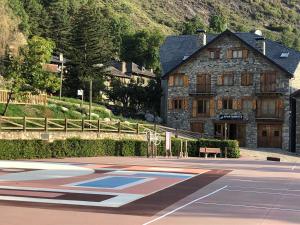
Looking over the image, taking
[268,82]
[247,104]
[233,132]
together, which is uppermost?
[268,82]

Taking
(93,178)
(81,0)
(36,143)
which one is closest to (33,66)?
(36,143)

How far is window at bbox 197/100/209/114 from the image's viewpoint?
57281mm

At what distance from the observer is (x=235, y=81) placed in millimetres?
55719

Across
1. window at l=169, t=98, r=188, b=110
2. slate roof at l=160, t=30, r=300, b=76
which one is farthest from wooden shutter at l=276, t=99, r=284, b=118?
window at l=169, t=98, r=188, b=110

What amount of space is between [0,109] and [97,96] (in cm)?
2562

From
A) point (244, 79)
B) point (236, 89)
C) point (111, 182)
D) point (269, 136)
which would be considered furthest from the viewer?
point (236, 89)

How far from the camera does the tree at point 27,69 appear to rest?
3669cm

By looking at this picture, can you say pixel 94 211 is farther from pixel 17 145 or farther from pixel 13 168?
pixel 17 145

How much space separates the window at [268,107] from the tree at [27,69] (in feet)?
82.0

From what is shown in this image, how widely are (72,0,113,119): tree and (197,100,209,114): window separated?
40.1 feet

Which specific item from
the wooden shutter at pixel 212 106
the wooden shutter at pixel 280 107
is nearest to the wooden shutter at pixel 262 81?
the wooden shutter at pixel 280 107

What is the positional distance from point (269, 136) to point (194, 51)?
562 inches

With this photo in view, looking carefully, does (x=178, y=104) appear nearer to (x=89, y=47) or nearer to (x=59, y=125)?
(x=89, y=47)

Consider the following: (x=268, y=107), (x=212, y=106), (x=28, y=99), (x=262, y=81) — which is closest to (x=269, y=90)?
(x=262, y=81)
